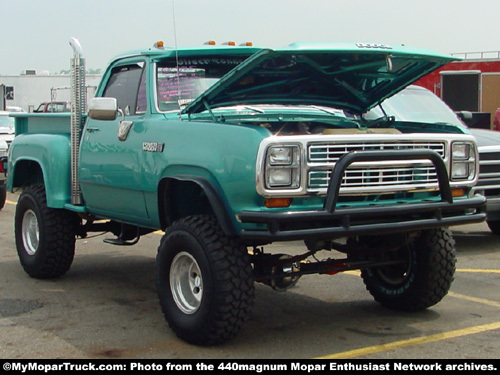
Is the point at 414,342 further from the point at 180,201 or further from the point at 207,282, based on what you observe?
the point at 180,201

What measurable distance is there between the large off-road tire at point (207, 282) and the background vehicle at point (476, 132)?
141 inches

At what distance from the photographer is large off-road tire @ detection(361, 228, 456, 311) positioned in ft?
19.8

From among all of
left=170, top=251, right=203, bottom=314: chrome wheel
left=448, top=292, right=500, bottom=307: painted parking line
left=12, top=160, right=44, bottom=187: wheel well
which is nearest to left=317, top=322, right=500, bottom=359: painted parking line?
left=448, top=292, right=500, bottom=307: painted parking line

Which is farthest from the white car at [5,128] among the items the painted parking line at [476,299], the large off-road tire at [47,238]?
the painted parking line at [476,299]

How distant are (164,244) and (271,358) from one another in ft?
3.70

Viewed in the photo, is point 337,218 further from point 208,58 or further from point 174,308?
point 208,58

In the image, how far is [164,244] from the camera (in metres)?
5.53

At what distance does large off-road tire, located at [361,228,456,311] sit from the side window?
235cm

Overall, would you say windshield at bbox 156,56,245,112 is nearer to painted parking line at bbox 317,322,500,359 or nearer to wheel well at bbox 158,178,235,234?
wheel well at bbox 158,178,235,234

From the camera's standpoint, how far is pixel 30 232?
7.91m

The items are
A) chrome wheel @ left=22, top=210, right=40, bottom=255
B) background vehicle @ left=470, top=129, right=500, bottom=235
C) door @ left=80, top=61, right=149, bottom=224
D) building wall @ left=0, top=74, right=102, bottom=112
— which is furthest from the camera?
building wall @ left=0, top=74, right=102, bottom=112

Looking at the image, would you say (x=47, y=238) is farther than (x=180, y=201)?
Yes

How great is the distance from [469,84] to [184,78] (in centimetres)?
1458

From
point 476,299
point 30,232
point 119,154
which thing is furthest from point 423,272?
point 30,232
